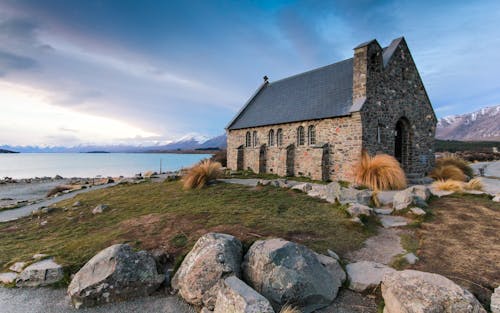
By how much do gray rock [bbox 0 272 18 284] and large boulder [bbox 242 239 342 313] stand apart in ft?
15.7

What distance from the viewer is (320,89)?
60.6 ft

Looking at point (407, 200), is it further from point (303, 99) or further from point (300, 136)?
point (303, 99)

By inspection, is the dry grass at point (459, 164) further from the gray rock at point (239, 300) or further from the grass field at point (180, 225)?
the gray rock at point (239, 300)

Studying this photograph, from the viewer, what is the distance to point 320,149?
51.3ft

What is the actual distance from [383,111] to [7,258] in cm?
1712

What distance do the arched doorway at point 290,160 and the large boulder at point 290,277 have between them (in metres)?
13.2

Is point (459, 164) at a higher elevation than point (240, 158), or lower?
lower

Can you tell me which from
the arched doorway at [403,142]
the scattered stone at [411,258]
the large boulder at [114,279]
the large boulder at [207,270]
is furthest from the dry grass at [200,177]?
the arched doorway at [403,142]

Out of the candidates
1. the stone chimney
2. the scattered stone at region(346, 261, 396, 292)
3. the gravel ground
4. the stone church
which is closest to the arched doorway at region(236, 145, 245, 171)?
the stone church

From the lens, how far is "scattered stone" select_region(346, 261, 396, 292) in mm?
4480

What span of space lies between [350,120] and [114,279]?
44.4 ft

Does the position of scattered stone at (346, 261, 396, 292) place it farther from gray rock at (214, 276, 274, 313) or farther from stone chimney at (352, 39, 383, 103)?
stone chimney at (352, 39, 383, 103)

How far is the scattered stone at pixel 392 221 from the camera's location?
24.4 feet

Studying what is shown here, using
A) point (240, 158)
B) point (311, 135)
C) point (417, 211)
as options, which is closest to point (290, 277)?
point (417, 211)
